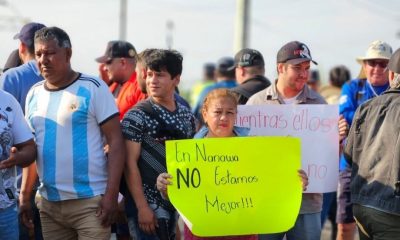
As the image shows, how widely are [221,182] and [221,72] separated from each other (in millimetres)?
5193

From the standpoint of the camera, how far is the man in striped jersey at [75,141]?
4.79m

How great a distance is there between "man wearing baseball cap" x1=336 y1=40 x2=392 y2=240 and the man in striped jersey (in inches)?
97.7

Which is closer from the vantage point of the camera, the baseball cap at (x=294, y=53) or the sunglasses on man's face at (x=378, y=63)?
the baseball cap at (x=294, y=53)

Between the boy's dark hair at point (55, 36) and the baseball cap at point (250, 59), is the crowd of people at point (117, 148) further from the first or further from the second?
the baseball cap at point (250, 59)

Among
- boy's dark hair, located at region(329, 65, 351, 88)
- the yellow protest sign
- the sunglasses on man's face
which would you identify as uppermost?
the sunglasses on man's face

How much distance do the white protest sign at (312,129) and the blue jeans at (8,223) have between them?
1890 mm

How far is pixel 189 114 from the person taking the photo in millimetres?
5164

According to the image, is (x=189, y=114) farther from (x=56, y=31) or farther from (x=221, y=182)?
(x=56, y=31)

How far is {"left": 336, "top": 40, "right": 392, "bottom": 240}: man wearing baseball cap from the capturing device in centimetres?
641

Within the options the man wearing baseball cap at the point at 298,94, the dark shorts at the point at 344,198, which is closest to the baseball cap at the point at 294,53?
the man wearing baseball cap at the point at 298,94

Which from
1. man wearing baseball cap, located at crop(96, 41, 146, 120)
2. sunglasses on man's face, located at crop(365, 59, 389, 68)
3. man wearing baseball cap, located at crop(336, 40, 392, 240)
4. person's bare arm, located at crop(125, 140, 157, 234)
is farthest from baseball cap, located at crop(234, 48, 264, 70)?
person's bare arm, located at crop(125, 140, 157, 234)

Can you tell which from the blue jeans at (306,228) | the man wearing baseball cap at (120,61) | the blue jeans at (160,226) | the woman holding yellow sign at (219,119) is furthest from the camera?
the man wearing baseball cap at (120,61)

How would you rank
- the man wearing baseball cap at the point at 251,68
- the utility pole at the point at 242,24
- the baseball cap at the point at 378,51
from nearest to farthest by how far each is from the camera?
the baseball cap at the point at 378,51 < the man wearing baseball cap at the point at 251,68 < the utility pole at the point at 242,24

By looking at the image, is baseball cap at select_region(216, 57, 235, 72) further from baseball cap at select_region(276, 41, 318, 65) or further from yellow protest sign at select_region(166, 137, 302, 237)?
yellow protest sign at select_region(166, 137, 302, 237)
